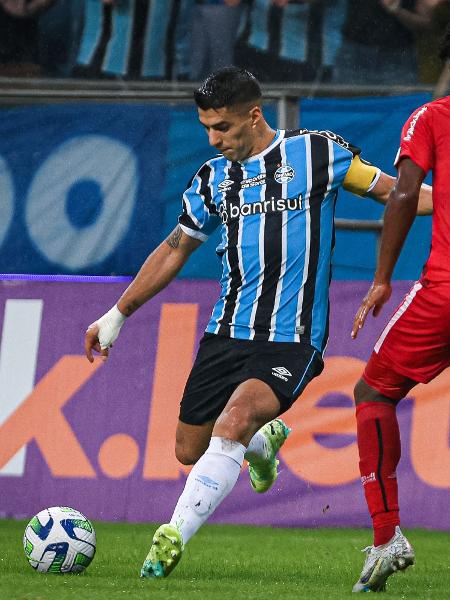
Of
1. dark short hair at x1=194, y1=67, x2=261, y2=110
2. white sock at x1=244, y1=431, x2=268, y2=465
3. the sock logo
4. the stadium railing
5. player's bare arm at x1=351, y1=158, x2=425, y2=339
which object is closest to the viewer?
player's bare arm at x1=351, y1=158, x2=425, y2=339

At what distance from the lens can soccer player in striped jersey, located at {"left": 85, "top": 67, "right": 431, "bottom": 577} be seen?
5.56 metres

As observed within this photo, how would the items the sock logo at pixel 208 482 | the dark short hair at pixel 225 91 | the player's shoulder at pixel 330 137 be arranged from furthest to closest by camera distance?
the player's shoulder at pixel 330 137, the dark short hair at pixel 225 91, the sock logo at pixel 208 482

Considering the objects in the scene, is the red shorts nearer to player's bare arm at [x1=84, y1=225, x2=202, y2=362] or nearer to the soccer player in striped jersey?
the soccer player in striped jersey

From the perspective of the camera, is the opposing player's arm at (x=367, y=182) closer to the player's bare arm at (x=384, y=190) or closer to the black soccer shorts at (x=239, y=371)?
the player's bare arm at (x=384, y=190)

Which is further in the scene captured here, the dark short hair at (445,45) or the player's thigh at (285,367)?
the player's thigh at (285,367)

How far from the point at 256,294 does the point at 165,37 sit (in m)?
4.55

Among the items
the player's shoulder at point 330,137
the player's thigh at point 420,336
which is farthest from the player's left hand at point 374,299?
the player's shoulder at point 330,137

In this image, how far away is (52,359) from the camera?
838 centimetres

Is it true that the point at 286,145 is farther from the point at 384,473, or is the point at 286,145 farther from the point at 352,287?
the point at 352,287

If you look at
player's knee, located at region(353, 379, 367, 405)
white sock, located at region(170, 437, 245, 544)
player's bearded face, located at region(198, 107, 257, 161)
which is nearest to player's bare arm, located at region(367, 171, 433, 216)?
player's bearded face, located at region(198, 107, 257, 161)

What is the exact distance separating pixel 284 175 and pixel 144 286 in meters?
0.81

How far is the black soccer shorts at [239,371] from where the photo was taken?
5363 mm

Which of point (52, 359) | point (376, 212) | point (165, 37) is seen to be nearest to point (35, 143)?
point (165, 37)

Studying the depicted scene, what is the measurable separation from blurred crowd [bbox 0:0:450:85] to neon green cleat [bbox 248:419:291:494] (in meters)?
3.79
